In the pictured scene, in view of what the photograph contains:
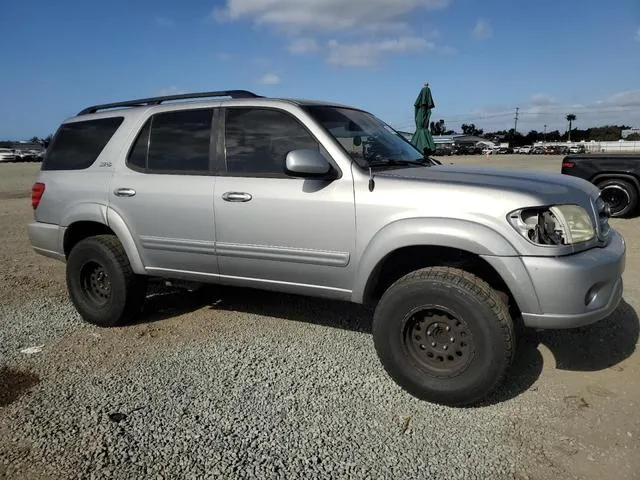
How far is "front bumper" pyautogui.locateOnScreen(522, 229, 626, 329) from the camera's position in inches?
115

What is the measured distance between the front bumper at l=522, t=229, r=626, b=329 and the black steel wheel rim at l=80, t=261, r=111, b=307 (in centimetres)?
356

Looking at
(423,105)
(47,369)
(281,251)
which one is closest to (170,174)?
(281,251)

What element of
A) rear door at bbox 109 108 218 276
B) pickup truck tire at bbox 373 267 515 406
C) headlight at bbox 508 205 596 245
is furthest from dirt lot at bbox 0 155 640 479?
headlight at bbox 508 205 596 245

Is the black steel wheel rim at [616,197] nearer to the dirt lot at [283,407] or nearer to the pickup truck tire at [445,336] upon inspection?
the dirt lot at [283,407]

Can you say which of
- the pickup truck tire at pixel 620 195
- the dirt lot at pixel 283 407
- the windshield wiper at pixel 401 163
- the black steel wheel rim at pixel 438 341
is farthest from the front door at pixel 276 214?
the pickup truck tire at pixel 620 195

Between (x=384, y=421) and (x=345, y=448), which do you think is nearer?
(x=345, y=448)

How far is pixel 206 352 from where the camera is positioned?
411 centimetres

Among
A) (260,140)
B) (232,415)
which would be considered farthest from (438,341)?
(260,140)

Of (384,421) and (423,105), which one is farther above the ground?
(423,105)

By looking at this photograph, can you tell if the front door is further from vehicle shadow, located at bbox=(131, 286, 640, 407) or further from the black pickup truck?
the black pickup truck

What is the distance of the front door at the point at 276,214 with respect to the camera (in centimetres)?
354

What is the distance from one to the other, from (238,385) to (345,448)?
101cm

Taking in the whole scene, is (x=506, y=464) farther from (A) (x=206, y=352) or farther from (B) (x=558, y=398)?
(A) (x=206, y=352)

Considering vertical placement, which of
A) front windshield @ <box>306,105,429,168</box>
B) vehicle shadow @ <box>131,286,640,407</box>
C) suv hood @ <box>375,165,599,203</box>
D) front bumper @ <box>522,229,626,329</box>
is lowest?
vehicle shadow @ <box>131,286,640,407</box>
